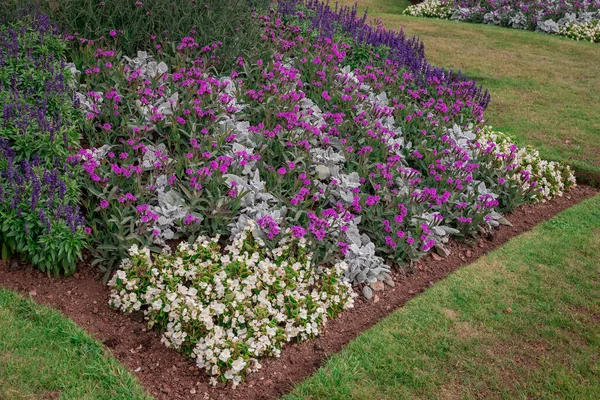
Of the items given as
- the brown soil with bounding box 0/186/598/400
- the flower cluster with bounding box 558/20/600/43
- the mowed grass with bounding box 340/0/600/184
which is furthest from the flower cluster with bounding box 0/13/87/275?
the flower cluster with bounding box 558/20/600/43

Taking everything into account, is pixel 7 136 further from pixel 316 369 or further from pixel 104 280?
pixel 316 369

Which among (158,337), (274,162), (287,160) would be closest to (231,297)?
(158,337)

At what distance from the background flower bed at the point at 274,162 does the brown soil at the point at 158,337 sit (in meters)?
0.12

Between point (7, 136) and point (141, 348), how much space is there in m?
1.92

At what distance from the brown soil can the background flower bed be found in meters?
0.12

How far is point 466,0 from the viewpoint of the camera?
48.9 feet

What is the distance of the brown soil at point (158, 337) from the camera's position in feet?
11.9

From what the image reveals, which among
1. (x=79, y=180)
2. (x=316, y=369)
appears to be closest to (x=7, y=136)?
(x=79, y=180)

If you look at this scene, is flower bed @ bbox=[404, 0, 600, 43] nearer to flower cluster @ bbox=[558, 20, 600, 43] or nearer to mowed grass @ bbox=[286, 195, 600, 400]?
flower cluster @ bbox=[558, 20, 600, 43]

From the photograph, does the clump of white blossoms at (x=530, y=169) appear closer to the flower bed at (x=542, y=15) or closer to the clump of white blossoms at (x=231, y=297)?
the clump of white blossoms at (x=231, y=297)

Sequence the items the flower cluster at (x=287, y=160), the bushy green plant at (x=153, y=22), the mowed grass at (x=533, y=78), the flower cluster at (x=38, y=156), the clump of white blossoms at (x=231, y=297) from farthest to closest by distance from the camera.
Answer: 1. the mowed grass at (x=533, y=78)
2. the bushy green plant at (x=153, y=22)
3. the flower cluster at (x=287, y=160)
4. the flower cluster at (x=38, y=156)
5. the clump of white blossoms at (x=231, y=297)

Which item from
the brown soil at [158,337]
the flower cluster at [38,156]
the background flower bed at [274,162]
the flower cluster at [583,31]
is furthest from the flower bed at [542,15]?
the flower cluster at [38,156]

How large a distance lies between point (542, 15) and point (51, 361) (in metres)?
13.3

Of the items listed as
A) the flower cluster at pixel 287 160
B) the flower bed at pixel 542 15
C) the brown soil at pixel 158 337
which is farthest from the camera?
the flower bed at pixel 542 15
